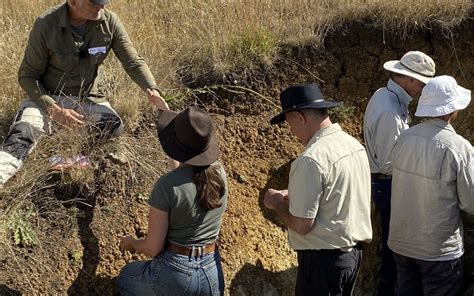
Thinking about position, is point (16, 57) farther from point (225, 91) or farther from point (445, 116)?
point (445, 116)

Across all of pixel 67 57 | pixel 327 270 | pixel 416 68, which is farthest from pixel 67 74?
pixel 416 68

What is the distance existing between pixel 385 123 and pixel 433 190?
67 centimetres

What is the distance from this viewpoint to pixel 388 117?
461 cm

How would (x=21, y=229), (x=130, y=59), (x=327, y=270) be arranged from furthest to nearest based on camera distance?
(x=130, y=59) < (x=21, y=229) < (x=327, y=270)

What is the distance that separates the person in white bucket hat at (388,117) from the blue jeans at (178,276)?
160cm

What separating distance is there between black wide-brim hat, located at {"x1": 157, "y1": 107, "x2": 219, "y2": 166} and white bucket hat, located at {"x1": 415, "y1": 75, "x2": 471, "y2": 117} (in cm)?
150

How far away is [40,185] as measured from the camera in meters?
4.40

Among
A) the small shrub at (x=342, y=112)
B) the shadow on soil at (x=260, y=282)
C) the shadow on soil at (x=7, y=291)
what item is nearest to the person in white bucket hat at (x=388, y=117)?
the shadow on soil at (x=260, y=282)

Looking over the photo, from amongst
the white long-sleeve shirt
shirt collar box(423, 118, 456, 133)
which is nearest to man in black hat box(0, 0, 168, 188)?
the white long-sleeve shirt

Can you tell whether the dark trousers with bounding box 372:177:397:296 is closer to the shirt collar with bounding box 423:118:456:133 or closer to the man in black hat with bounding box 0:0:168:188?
the shirt collar with bounding box 423:118:456:133

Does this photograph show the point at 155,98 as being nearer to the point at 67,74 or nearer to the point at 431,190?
the point at 67,74

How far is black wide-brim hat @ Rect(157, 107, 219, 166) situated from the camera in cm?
343

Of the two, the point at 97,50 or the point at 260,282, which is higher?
the point at 97,50

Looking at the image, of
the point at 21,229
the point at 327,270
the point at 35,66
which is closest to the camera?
the point at 327,270
